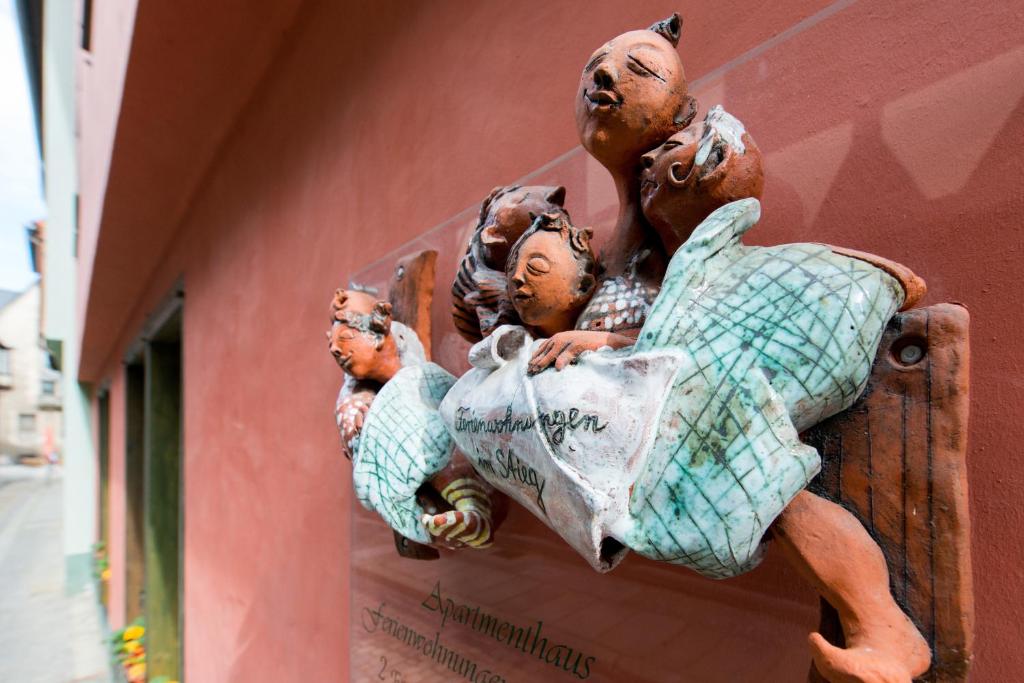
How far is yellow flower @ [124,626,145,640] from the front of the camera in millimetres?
2848

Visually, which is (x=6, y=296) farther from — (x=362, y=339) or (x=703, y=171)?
(x=703, y=171)

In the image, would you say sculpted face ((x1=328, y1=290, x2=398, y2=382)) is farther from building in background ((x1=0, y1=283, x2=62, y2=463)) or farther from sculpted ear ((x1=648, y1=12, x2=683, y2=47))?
building in background ((x1=0, y1=283, x2=62, y2=463))

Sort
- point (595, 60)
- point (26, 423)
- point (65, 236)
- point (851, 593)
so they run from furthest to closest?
point (26, 423) → point (65, 236) → point (595, 60) → point (851, 593)

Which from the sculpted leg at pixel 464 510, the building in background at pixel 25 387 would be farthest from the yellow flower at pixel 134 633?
the building in background at pixel 25 387

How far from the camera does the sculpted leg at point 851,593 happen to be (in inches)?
9.9

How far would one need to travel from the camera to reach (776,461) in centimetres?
28

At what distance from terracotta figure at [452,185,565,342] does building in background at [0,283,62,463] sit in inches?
591

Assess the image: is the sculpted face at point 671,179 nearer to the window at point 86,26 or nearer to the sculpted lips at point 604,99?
the sculpted lips at point 604,99

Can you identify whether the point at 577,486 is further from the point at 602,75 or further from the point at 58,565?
the point at 58,565

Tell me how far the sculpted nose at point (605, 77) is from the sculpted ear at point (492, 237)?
0.50 ft

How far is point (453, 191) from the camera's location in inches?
29.6

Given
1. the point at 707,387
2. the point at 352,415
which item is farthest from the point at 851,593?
the point at 352,415

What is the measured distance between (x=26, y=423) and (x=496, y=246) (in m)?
17.3

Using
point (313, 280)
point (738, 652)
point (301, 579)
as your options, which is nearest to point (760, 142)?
point (738, 652)
